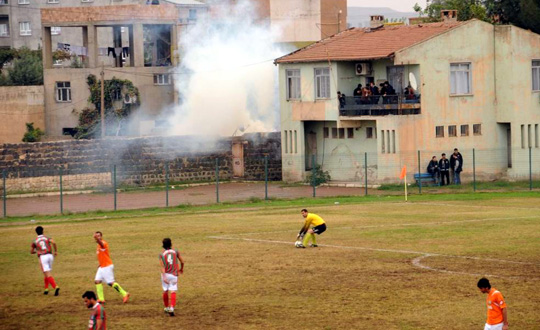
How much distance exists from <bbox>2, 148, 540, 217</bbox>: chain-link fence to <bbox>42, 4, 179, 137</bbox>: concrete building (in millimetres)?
20343

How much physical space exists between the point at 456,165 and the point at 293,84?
11.8 meters

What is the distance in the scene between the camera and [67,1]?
11250 cm

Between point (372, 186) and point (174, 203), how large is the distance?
39.6 feet

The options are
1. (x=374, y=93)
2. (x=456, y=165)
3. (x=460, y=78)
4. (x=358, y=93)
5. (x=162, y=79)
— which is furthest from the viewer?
(x=162, y=79)

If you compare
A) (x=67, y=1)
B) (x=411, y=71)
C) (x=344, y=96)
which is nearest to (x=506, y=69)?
(x=411, y=71)

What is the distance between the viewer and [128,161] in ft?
209

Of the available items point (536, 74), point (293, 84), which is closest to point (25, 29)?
point (293, 84)

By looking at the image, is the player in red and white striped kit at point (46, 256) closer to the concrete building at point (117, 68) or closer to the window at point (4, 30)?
the concrete building at point (117, 68)

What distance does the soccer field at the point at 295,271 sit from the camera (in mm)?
25703

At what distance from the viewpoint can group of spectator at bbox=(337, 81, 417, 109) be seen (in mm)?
61125

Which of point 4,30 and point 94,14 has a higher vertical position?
point 4,30

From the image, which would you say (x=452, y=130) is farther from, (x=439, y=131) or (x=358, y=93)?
(x=358, y=93)

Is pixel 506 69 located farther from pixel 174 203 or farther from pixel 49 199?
pixel 49 199

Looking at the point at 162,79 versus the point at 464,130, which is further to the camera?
the point at 162,79
